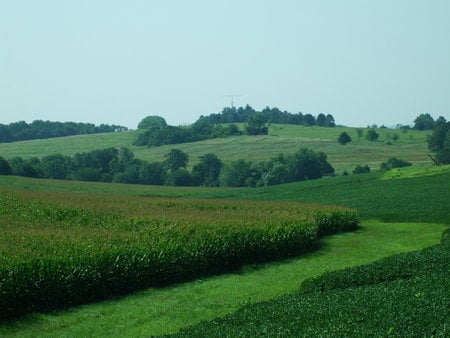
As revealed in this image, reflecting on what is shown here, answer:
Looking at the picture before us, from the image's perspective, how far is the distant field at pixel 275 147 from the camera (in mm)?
128500

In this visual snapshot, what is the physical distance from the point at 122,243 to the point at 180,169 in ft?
289

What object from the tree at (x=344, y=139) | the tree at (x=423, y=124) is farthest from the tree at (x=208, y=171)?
the tree at (x=423, y=124)

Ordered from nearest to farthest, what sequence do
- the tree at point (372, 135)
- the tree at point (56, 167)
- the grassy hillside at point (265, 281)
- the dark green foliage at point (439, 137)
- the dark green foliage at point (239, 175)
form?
1. the grassy hillside at point (265, 281)
2. the dark green foliage at point (239, 175)
3. the tree at point (56, 167)
4. the dark green foliage at point (439, 137)
5. the tree at point (372, 135)

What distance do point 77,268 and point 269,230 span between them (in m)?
13.1

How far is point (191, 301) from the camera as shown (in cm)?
2556

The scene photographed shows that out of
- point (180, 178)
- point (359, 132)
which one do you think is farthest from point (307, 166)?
point (359, 132)

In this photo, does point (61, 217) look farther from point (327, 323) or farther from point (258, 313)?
point (327, 323)

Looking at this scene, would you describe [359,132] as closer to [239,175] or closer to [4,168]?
[239,175]

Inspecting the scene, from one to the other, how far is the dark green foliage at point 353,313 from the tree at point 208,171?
9393cm

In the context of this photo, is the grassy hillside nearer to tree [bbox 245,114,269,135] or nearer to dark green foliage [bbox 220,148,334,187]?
dark green foliage [bbox 220,148,334,187]

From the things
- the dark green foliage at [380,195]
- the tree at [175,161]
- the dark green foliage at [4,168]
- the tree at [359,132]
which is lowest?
the dark green foliage at [380,195]

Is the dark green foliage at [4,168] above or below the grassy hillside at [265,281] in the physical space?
above

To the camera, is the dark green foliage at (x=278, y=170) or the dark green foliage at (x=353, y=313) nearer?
the dark green foliage at (x=353, y=313)

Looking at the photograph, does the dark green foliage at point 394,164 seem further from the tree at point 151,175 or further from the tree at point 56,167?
the tree at point 56,167
